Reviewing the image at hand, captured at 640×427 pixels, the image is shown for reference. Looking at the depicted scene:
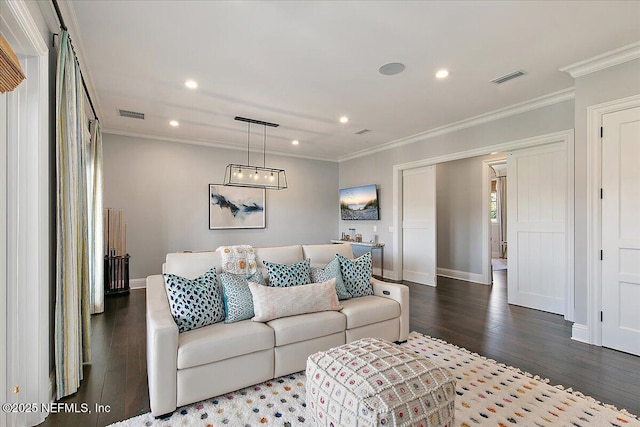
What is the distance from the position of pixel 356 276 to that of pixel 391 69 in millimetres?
2168

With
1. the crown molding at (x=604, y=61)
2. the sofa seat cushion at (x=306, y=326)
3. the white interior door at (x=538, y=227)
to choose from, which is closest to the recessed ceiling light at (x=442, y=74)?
the crown molding at (x=604, y=61)

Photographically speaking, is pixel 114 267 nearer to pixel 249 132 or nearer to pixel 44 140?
pixel 249 132

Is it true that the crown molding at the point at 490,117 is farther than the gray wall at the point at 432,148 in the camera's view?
No

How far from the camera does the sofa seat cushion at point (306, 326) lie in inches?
94.0

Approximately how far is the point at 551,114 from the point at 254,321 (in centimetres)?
428

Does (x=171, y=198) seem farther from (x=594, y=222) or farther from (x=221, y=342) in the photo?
Result: (x=594, y=222)

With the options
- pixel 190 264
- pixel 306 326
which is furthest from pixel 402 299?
pixel 190 264

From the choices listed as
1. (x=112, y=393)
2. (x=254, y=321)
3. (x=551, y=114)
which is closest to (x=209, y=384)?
(x=254, y=321)

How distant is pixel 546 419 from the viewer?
194 centimetres

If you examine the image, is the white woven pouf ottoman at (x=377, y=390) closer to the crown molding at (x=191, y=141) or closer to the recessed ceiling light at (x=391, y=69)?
the recessed ceiling light at (x=391, y=69)

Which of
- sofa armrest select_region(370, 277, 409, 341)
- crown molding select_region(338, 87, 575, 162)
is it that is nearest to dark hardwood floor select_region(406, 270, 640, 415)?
sofa armrest select_region(370, 277, 409, 341)

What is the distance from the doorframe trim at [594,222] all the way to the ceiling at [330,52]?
624 mm

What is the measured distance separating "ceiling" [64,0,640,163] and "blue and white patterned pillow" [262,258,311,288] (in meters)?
2.00

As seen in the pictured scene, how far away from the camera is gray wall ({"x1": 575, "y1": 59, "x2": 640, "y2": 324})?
295 cm
